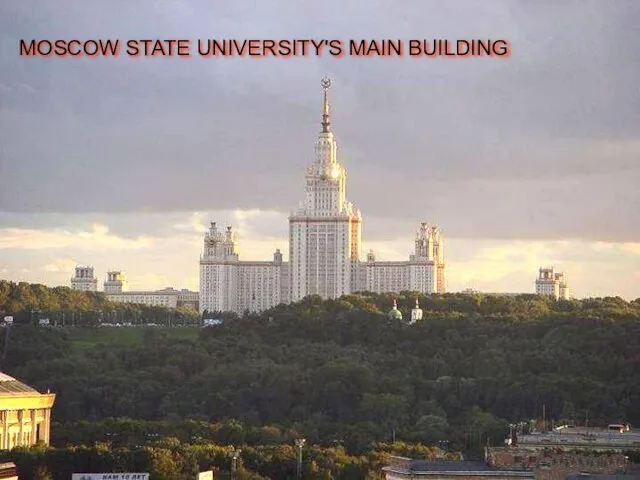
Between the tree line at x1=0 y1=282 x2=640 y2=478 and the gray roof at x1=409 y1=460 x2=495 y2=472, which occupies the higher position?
the tree line at x1=0 y1=282 x2=640 y2=478

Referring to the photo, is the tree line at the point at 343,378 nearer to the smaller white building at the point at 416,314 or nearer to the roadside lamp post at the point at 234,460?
the smaller white building at the point at 416,314

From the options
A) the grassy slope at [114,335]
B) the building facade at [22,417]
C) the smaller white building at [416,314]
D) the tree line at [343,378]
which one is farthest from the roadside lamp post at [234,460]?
the smaller white building at [416,314]

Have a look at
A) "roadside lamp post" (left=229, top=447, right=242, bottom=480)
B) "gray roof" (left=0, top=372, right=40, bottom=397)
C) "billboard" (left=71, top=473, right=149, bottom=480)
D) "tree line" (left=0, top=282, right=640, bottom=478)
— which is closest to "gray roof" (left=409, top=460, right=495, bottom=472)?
"billboard" (left=71, top=473, right=149, bottom=480)

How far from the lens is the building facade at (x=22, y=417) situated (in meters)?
98.7

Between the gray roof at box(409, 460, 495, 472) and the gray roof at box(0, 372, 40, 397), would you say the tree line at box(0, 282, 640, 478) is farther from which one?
the gray roof at box(409, 460, 495, 472)

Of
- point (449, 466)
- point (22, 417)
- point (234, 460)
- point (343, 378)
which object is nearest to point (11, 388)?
point (22, 417)

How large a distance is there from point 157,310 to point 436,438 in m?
93.1

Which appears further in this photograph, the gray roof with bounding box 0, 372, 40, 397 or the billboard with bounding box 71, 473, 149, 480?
the gray roof with bounding box 0, 372, 40, 397

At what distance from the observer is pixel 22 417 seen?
101 meters

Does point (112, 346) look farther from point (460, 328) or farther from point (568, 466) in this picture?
point (568, 466)

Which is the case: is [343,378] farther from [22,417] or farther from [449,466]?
[449,466]

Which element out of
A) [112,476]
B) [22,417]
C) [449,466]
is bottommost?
[112,476]

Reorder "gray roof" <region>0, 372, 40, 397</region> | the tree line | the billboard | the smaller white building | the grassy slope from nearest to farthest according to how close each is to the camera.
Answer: the billboard → "gray roof" <region>0, 372, 40, 397</region> → the tree line → the grassy slope → the smaller white building

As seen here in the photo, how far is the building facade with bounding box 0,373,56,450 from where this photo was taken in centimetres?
9869
